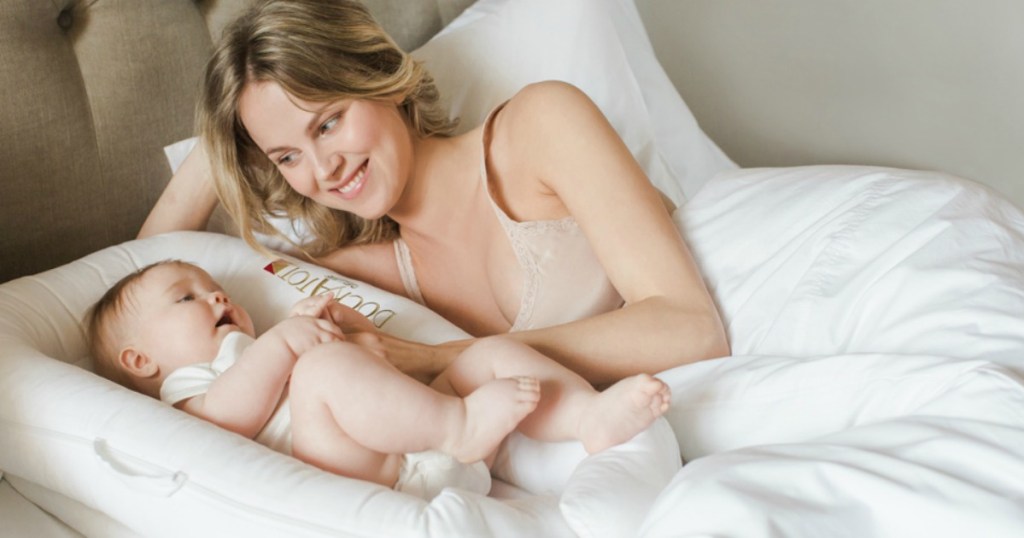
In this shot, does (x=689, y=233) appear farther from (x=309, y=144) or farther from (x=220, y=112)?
(x=220, y=112)

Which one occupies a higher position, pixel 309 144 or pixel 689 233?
pixel 309 144

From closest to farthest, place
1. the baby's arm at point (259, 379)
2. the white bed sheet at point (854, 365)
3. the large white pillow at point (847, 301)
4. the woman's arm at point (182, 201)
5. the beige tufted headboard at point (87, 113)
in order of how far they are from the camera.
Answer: the white bed sheet at point (854, 365) < the large white pillow at point (847, 301) < the baby's arm at point (259, 379) < the beige tufted headboard at point (87, 113) < the woman's arm at point (182, 201)

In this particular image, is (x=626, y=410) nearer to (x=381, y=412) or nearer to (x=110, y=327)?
(x=381, y=412)

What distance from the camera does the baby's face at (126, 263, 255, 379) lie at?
54.8 inches

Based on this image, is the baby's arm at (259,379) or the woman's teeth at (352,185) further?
the woman's teeth at (352,185)

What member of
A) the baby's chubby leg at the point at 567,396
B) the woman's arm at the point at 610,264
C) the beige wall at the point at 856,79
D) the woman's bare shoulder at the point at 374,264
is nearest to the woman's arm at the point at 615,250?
the woman's arm at the point at 610,264

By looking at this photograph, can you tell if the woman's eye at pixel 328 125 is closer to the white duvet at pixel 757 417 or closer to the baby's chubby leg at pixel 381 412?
the white duvet at pixel 757 417

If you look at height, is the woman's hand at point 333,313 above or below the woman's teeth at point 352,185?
below

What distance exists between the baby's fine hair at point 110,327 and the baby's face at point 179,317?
0.02 m

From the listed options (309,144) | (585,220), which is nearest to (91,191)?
(309,144)

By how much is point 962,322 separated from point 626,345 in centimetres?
41

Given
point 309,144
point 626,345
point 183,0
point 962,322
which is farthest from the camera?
point 183,0

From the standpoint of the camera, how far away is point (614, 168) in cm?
146

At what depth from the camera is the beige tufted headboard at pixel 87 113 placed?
1.64m
